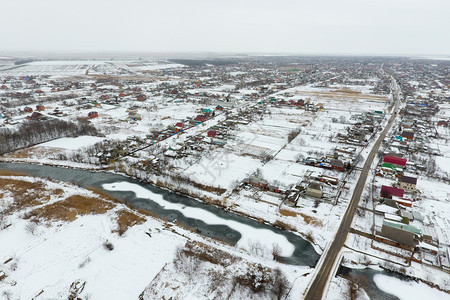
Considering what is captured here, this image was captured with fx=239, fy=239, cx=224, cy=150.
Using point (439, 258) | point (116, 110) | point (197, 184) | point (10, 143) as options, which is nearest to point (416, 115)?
point (439, 258)

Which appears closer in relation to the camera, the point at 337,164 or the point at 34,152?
the point at 337,164

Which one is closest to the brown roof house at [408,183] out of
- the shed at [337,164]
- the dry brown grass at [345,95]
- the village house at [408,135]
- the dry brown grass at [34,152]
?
the shed at [337,164]

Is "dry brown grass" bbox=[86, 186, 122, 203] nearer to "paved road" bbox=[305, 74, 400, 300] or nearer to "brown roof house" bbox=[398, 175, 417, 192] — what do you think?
"paved road" bbox=[305, 74, 400, 300]

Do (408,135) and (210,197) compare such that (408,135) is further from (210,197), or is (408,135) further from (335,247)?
(210,197)

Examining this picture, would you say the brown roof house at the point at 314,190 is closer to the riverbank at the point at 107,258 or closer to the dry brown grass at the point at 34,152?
the riverbank at the point at 107,258

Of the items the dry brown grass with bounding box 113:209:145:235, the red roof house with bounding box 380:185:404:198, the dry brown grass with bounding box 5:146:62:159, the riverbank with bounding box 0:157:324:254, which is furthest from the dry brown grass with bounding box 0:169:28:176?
the red roof house with bounding box 380:185:404:198

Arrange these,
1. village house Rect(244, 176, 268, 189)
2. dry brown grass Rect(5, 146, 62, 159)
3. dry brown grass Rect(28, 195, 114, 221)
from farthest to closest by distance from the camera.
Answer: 1. dry brown grass Rect(5, 146, 62, 159)
2. village house Rect(244, 176, 268, 189)
3. dry brown grass Rect(28, 195, 114, 221)

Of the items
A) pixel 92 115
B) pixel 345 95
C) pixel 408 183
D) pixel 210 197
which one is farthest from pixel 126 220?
pixel 345 95
